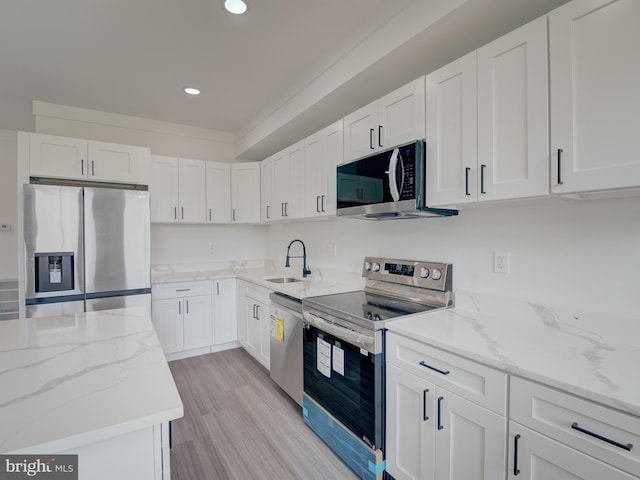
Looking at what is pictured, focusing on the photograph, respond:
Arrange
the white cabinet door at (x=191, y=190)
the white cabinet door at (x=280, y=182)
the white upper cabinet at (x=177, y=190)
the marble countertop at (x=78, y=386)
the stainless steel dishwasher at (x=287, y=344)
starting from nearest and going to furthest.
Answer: the marble countertop at (x=78, y=386)
the stainless steel dishwasher at (x=287, y=344)
the white cabinet door at (x=280, y=182)
the white upper cabinet at (x=177, y=190)
the white cabinet door at (x=191, y=190)

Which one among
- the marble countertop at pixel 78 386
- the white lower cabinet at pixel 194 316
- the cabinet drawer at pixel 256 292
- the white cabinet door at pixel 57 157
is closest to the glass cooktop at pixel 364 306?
the cabinet drawer at pixel 256 292

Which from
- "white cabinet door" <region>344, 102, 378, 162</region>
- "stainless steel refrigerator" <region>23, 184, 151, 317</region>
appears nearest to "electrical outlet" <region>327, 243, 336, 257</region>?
"white cabinet door" <region>344, 102, 378, 162</region>

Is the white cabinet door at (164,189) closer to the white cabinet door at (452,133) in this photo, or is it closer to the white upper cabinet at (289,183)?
the white upper cabinet at (289,183)

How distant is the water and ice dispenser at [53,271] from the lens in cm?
262

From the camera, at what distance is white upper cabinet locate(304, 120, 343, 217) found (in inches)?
96.3

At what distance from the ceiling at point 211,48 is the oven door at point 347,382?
1773 mm

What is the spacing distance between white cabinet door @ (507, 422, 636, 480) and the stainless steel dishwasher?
144 cm

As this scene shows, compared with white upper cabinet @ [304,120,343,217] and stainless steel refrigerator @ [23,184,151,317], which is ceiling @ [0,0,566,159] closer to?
white upper cabinet @ [304,120,343,217]

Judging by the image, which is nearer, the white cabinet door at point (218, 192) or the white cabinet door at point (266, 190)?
the white cabinet door at point (266, 190)

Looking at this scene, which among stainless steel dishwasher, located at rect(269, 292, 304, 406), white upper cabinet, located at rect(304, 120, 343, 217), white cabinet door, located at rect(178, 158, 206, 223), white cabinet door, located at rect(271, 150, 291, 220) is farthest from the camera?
white cabinet door, located at rect(178, 158, 206, 223)

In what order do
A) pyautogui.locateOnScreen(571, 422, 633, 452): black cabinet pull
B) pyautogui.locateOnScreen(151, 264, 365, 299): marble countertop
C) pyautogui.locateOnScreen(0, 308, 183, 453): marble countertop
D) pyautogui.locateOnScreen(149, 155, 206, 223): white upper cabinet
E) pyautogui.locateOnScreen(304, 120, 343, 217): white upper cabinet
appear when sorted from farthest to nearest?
pyautogui.locateOnScreen(149, 155, 206, 223): white upper cabinet, pyautogui.locateOnScreen(151, 264, 365, 299): marble countertop, pyautogui.locateOnScreen(304, 120, 343, 217): white upper cabinet, pyautogui.locateOnScreen(571, 422, 633, 452): black cabinet pull, pyautogui.locateOnScreen(0, 308, 183, 453): marble countertop

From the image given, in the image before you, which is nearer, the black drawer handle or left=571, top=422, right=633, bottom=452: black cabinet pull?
left=571, top=422, right=633, bottom=452: black cabinet pull

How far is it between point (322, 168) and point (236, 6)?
1209 mm

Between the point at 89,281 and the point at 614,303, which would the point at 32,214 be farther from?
Result: the point at 614,303
